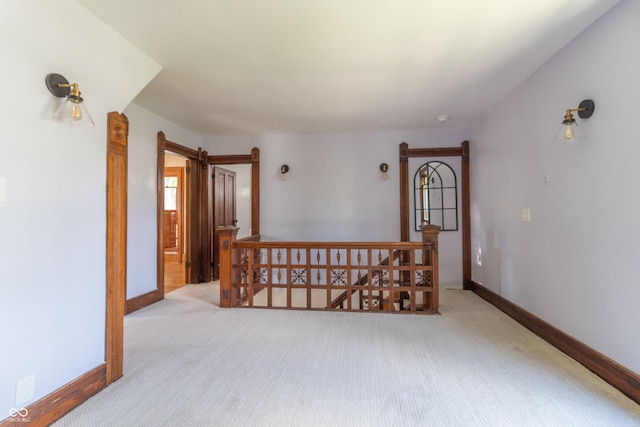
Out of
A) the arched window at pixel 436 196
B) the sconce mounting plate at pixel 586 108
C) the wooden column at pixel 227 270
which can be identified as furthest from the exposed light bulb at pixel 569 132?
the wooden column at pixel 227 270

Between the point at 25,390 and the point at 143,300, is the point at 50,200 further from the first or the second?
the point at 143,300

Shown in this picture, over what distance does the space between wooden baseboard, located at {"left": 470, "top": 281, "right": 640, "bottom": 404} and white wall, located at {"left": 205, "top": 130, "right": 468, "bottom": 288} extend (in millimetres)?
1592

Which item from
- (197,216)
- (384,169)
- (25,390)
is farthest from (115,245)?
(384,169)

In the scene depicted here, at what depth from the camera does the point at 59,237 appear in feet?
5.41

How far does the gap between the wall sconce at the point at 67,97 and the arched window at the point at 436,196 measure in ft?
13.6

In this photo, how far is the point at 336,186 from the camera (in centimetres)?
476

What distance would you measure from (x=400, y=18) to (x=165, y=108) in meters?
2.93

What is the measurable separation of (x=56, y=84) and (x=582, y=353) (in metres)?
3.83

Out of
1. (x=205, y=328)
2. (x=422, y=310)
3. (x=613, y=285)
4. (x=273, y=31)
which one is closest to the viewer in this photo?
(x=613, y=285)

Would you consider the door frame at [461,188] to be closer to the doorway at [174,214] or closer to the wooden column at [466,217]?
the wooden column at [466,217]

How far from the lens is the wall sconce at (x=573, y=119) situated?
2.06m

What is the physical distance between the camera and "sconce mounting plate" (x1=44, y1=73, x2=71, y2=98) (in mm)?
1581

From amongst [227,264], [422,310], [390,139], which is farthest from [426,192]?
[227,264]

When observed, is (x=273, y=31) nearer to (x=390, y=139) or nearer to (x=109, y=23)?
(x=109, y=23)
